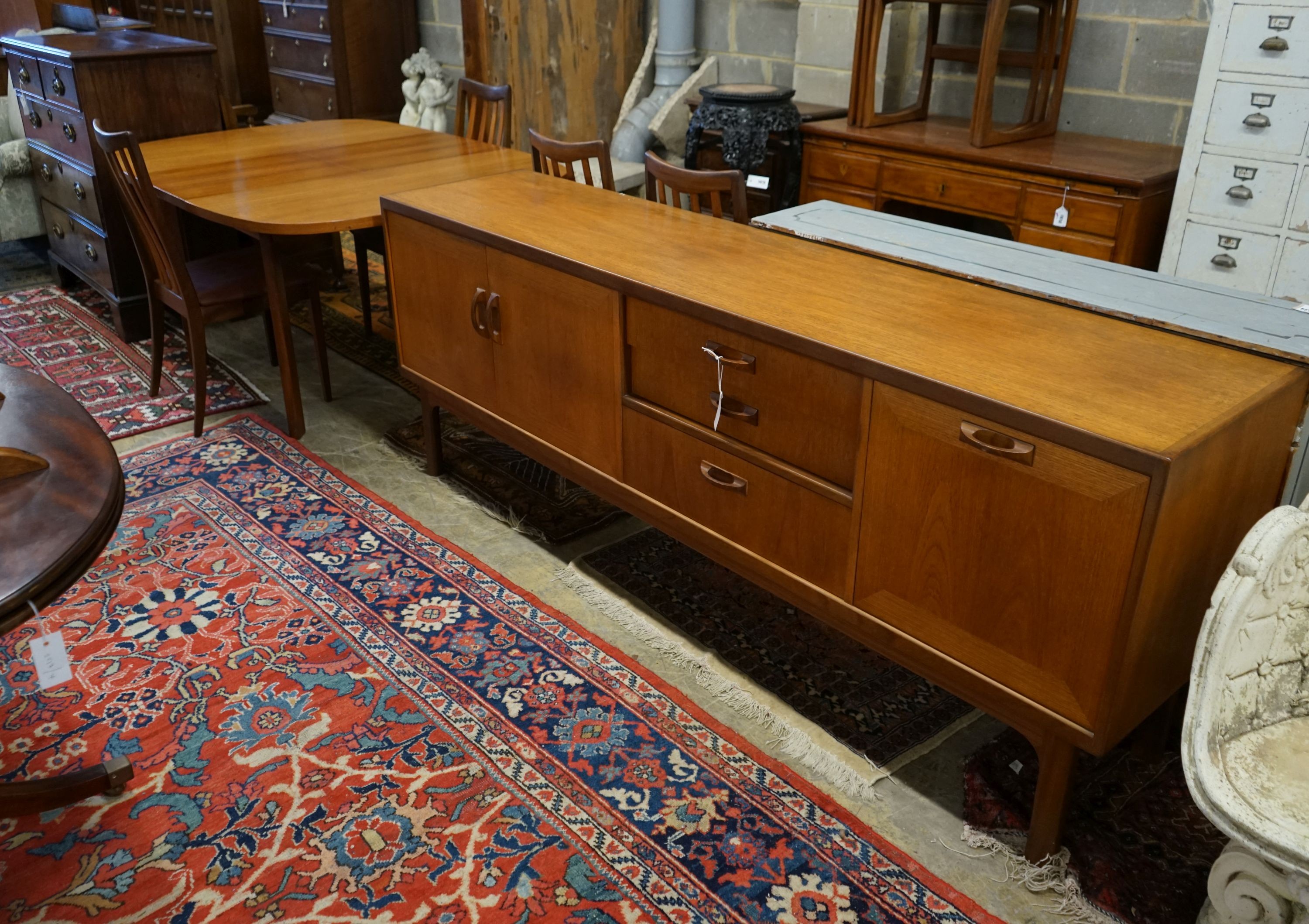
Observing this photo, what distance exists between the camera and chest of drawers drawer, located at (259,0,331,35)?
5602 mm

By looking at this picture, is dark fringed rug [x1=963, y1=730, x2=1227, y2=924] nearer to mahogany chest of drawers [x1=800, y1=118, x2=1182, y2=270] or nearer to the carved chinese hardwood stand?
mahogany chest of drawers [x1=800, y1=118, x2=1182, y2=270]

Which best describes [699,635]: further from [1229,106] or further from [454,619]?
[1229,106]

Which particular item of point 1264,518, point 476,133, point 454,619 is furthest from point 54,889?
point 476,133

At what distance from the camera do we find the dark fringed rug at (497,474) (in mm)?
2891

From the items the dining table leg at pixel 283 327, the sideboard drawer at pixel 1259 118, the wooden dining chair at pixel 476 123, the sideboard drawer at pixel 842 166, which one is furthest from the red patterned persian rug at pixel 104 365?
the sideboard drawer at pixel 1259 118

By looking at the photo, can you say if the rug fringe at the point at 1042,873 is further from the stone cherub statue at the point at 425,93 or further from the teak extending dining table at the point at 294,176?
the stone cherub statue at the point at 425,93

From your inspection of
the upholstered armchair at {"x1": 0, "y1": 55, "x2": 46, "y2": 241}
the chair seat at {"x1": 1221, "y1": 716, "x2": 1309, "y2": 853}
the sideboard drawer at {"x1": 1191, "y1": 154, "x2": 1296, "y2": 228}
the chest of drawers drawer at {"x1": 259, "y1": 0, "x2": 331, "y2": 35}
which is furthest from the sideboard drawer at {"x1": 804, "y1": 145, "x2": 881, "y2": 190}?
the upholstered armchair at {"x1": 0, "y1": 55, "x2": 46, "y2": 241}

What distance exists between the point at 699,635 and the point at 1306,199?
2301mm

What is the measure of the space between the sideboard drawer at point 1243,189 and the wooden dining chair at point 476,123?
7.73 ft

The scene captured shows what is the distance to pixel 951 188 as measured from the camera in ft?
13.0

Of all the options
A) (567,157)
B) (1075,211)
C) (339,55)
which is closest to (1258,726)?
(567,157)

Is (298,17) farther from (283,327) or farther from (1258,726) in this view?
(1258,726)

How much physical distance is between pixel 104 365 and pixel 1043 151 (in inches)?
139

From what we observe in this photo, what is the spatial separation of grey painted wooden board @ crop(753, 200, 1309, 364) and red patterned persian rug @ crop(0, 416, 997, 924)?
1049 millimetres
